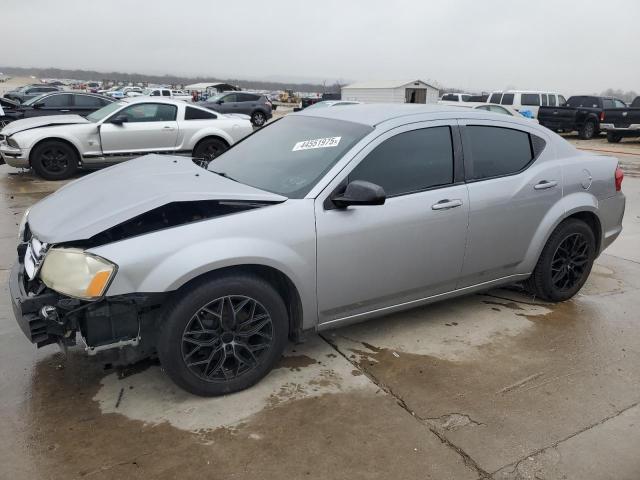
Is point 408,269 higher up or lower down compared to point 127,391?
higher up

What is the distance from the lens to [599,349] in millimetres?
3604

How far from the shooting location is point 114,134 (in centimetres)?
934

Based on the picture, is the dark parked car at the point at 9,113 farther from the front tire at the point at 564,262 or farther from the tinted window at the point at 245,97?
the front tire at the point at 564,262

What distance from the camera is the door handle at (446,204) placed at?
3395 millimetres

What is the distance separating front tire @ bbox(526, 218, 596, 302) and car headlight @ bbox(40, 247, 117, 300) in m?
3.23

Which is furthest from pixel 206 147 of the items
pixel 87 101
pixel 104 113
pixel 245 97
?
pixel 245 97

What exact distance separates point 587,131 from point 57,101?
19.1m

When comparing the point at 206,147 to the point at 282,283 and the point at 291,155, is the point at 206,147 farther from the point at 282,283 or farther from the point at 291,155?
the point at 282,283

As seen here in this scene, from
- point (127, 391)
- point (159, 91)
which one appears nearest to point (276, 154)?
point (127, 391)

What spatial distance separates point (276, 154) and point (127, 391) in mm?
1795

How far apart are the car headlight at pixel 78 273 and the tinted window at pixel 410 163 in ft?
4.93

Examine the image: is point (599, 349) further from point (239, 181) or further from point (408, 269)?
point (239, 181)

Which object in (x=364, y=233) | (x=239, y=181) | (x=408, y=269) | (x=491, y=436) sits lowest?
(x=491, y=436)

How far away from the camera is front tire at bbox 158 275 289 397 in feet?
8.80
